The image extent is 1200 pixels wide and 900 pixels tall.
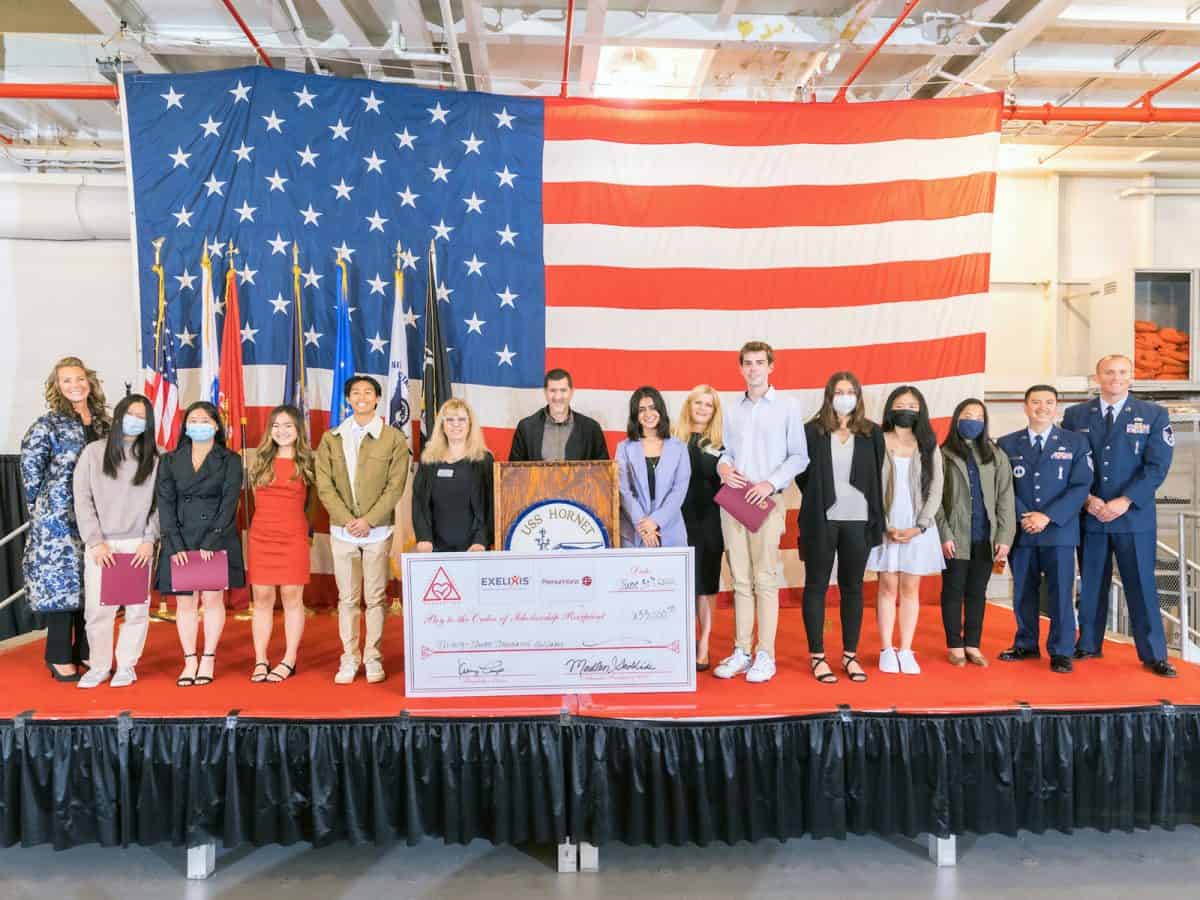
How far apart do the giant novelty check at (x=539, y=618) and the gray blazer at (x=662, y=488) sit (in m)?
0.40

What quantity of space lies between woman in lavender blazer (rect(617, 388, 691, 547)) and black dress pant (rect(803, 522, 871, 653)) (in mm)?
618

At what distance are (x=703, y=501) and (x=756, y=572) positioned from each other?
1.40ft

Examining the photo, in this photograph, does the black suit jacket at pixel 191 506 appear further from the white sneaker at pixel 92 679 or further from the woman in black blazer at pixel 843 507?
the woman in black blazer at pixel 843 507

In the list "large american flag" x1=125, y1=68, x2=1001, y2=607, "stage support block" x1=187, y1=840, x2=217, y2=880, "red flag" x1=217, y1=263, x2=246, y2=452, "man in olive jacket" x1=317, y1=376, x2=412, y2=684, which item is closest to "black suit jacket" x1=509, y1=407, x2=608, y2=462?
"man in olive jacket" x1=317, y1=376, x2=412, y2=684

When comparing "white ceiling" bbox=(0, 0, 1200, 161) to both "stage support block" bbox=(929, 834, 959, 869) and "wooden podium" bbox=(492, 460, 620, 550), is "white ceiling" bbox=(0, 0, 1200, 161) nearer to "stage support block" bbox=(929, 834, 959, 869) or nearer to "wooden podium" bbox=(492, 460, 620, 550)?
"wooden podium" bbox=(492, 460, 620, 550)

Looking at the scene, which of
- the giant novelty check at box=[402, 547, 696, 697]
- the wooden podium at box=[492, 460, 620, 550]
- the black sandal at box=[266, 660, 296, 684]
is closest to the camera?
the giant novelty check at box=[402, 547, 696, 697]

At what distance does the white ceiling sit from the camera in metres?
4.88

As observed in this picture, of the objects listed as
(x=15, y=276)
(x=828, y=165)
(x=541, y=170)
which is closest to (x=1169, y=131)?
(x=828, y=165)

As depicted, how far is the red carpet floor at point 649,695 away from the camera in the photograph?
3109 mm

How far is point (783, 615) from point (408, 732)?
2714 millimetres

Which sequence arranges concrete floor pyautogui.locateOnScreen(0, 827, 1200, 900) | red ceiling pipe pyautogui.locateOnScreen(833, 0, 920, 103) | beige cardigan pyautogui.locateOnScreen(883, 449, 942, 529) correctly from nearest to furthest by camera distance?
concrete floor pyautogui.locateOnScreen(0, 827, 1200, 900)
beige cardigan pyautogui.locateOnScreen(883, 449, 942, 529)
red ceiling pipe pyautogui.locateOnScreen(833, 0, 920, 103)

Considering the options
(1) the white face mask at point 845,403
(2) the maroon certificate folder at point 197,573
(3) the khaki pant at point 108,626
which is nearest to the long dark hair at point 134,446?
(3) the khaki pant at point 108,626

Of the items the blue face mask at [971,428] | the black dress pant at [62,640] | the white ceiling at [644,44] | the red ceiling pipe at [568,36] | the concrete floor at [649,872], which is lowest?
the concrete floor at [649,872]

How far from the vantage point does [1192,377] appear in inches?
265
